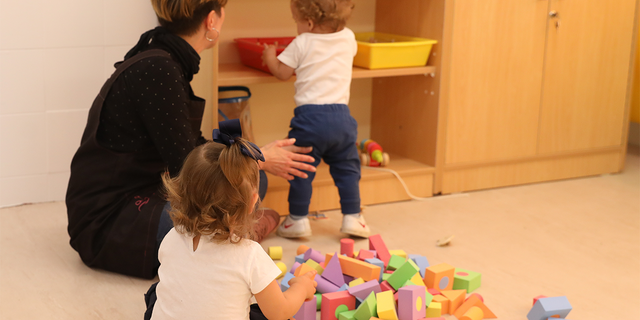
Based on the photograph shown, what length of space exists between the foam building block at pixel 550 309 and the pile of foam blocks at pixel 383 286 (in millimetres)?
109

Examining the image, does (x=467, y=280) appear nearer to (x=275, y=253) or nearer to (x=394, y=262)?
(x=394, y=262)

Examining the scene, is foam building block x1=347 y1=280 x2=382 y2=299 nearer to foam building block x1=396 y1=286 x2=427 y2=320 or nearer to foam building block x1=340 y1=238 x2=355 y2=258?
foam building block x1=396 y1=286 x2=427 y2=320

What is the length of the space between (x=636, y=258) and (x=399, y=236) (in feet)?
2.52

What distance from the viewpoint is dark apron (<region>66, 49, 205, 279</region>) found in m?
1.74

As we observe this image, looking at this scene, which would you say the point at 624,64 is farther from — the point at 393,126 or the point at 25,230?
the point at 25,230

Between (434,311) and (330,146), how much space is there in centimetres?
73

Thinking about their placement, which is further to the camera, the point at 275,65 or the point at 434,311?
the point at 275,65

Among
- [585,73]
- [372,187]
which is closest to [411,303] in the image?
[372,187]

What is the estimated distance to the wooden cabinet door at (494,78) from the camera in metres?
2.50

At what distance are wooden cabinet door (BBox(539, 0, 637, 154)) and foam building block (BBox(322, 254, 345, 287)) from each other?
1.44 metres

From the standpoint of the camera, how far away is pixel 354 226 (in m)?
2.12

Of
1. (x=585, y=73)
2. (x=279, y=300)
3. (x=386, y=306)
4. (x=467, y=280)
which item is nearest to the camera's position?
(x=279, y=300)

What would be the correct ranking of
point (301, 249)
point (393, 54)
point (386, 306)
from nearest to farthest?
point (386, 306), point (301, 249), point (393, 54)

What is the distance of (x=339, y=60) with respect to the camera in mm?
2129
